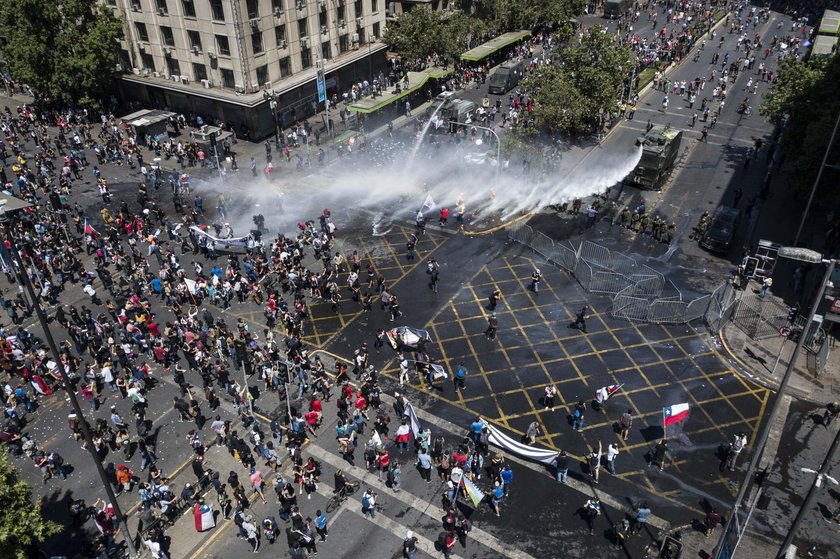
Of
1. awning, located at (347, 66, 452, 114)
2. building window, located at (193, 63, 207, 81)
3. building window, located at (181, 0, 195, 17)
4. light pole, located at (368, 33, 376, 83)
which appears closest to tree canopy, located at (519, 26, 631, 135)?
awning, located at (347, 66, 452, 114)

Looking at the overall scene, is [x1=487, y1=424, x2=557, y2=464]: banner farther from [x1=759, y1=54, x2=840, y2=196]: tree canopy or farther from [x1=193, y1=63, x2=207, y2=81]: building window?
[x1=193, y1=63, x2=207, y2=81]: building window

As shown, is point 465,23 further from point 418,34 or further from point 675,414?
point 675,414

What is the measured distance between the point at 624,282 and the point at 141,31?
167 ft

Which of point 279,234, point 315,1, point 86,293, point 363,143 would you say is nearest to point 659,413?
point 279,234

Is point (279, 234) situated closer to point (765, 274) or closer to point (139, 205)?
point (139, 205)

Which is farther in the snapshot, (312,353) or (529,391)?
(312,353)

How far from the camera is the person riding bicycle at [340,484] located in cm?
2302

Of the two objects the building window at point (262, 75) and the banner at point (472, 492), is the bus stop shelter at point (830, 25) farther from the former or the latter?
the banner at point (472, 492)

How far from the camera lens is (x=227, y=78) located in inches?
2149

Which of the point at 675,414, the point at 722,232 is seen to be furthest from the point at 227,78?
the point at 675,414

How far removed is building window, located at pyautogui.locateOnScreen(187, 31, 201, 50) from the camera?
53969 mm

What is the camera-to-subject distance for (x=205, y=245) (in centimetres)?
3906

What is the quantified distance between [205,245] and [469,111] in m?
32.3

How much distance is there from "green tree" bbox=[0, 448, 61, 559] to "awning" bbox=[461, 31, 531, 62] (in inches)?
2522
